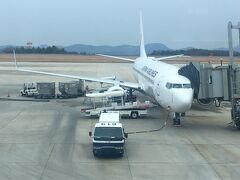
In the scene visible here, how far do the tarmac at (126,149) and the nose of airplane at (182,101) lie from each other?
1.74m

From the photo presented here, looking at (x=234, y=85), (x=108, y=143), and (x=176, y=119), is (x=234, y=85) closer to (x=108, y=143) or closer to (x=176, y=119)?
(x=176, y=119)

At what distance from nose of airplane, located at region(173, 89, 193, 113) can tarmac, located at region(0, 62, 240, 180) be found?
174 centimetres

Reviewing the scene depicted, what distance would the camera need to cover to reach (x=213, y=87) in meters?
37.2

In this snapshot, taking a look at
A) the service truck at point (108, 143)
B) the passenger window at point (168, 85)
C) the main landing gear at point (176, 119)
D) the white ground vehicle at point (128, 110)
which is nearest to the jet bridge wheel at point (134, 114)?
the white ground vehicle at point (128, 110)

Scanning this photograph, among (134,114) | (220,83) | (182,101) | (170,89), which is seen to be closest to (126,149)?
(182,101)

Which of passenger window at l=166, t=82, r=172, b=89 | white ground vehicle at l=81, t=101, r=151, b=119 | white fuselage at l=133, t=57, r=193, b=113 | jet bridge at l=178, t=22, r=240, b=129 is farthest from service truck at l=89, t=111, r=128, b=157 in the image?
white ground vehicle at l=81, t=101, r=151, b=119

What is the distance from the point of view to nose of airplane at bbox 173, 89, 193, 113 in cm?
3494

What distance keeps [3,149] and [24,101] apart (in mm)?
26555

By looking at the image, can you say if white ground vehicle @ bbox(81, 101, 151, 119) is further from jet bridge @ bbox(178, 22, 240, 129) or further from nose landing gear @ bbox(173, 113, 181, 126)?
jet bridge @ bbox(178, 22, 240, 129)

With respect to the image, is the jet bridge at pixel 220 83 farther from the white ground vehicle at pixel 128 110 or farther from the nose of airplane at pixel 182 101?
the white ground vehicle at pixel 128 110

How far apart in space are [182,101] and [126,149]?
7.84 meters

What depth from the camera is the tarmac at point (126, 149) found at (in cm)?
2316

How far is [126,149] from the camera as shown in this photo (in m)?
29.0

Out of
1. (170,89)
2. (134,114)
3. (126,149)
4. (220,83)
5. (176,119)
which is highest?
(220,83)
